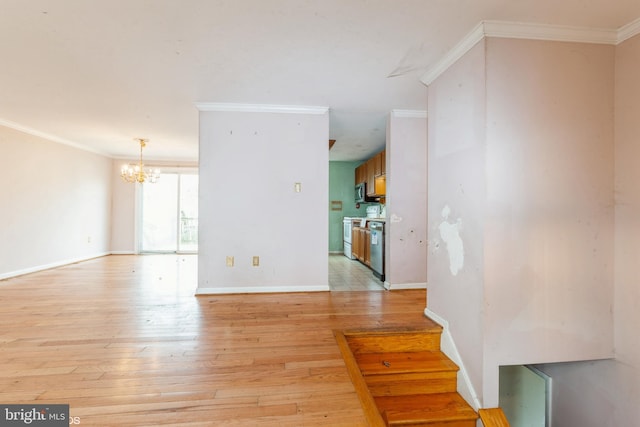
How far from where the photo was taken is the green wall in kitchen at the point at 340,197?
6695mm

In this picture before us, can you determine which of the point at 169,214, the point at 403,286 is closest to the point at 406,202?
the point at 403,286

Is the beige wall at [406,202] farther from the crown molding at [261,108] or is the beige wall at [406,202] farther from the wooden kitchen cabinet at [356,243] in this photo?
the wooden kitchen cabinet at [356,243]

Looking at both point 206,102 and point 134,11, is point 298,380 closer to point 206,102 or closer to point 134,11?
point 134,11

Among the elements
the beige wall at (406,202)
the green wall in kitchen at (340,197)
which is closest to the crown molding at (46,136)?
the green wall in kitchen at (340,197)

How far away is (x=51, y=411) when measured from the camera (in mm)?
1434

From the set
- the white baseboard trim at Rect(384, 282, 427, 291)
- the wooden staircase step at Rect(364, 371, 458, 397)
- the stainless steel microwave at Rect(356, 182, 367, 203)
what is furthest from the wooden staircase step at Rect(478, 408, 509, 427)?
the stainless steel microwave at Rect(356, 182, 367, 203)

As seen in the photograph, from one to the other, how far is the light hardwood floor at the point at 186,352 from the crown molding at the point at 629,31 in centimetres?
252

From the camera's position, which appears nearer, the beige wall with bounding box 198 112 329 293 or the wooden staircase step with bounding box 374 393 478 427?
the wooden staircase step with bounding box 374 393 478 427

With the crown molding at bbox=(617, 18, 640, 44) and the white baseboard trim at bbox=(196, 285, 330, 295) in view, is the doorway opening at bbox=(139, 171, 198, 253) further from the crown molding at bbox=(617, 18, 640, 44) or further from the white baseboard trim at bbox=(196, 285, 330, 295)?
the crown molding at bbox=(617, 18, 640, 44)

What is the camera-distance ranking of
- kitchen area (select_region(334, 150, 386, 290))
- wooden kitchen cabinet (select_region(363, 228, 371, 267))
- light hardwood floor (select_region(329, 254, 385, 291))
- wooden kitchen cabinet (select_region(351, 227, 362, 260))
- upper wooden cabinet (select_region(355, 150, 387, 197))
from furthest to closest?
wooden kitchen cabinet (select_region(351, 227, 362, 260))
upper wooden cabinet (select_region(355, 150, 387, 197))
wooden kitchen cabinet (select_region(363, 228, 371, 267))
kitchen area (select_region(334, 150, 386, 290))
light hardwood floor (select_region(329, 254, 385, 291))

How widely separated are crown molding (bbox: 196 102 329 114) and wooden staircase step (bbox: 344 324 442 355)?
2.45 meters

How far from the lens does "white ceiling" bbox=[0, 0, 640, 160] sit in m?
1.70

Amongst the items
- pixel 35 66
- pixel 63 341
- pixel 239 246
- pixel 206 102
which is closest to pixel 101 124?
pixel 35 66

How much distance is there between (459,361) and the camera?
6.77ft
